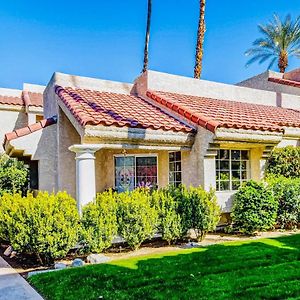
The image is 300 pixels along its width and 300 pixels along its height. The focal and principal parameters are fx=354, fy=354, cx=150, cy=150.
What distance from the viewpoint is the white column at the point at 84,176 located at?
10.9m

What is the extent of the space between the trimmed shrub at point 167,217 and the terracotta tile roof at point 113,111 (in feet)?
9.14

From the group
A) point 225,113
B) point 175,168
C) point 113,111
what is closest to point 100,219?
point 113,111

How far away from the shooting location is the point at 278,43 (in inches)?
1436

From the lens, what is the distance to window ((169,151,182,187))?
47.3 ft

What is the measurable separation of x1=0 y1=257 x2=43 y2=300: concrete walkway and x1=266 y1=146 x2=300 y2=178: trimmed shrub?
35.8 feet

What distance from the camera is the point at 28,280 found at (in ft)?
A: 26.5

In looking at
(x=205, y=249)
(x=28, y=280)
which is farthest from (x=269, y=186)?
(x=28, y=280)

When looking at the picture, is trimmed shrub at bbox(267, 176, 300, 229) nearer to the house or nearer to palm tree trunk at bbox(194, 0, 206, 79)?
the house

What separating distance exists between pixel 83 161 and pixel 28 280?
415 cm

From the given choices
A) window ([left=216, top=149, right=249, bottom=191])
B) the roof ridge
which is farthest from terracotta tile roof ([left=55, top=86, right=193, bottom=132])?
window ([left=216, top=149, right=249, bottom=191])

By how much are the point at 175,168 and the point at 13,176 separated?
28.3 ft

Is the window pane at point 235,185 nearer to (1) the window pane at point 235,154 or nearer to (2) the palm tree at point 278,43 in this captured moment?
(1) the window pane at point 235,154

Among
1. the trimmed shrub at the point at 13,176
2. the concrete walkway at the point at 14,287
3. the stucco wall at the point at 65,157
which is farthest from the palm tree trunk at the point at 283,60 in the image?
the concrete walkway at the point at 14,287

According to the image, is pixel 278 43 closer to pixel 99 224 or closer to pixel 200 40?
pixel 200 40
